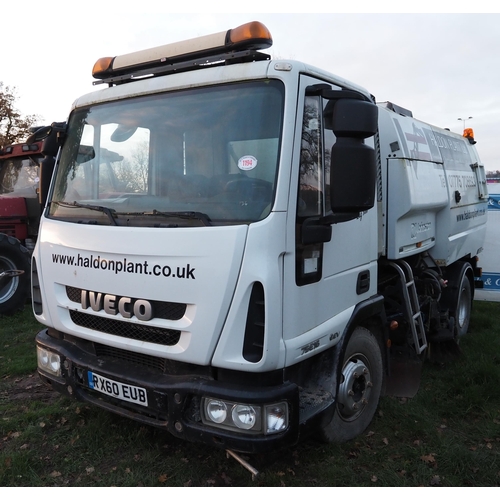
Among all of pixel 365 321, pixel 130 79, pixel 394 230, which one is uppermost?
pixel 130 79

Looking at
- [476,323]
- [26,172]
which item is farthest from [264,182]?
[26,172]

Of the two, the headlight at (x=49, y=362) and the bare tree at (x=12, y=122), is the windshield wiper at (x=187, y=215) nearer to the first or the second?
the headlight at (x=49, y=362)

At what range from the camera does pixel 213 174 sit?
297cm

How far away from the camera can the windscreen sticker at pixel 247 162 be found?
2.86 m

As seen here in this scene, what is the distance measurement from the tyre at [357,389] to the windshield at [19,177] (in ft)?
22.6

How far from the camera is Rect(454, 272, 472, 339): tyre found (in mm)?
6090

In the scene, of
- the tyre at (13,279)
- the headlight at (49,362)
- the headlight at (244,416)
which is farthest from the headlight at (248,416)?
the tyre at (13,279)

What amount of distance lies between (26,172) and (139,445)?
21.7 feet

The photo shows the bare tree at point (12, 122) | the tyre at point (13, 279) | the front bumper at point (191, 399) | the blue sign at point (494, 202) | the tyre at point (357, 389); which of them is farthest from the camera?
the bare tree at point (12, 122)

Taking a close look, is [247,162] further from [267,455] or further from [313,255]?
[267,455]

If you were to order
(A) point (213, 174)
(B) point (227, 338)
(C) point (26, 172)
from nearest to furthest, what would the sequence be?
(B) point (227, 338) < (A) point (213, 174) < (C) point (26, 172)

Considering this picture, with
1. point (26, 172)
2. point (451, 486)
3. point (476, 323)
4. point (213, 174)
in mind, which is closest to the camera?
point (213, 174)

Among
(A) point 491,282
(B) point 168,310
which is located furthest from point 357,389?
(A) point 491,282

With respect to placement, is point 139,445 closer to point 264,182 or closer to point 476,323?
point 264,182
